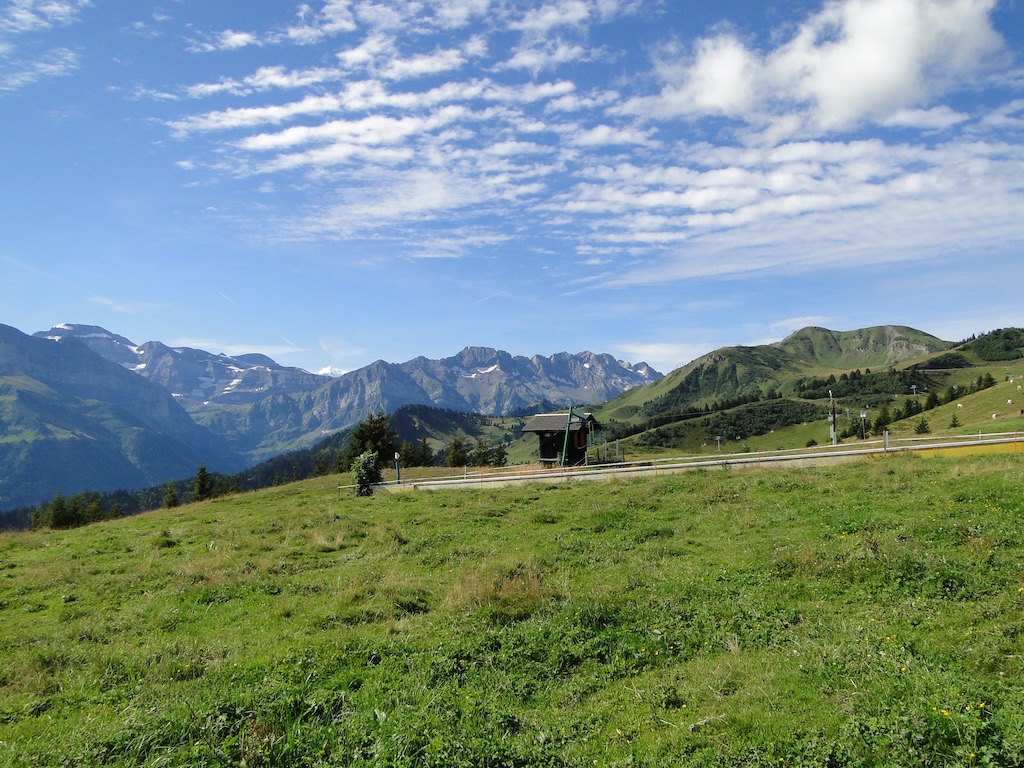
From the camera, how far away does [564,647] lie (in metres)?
10.8

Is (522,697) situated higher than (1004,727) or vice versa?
(1004,727)

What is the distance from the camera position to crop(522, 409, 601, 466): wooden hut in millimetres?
65812

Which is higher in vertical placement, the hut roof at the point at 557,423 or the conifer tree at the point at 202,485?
the hut roof at the point at 557,423

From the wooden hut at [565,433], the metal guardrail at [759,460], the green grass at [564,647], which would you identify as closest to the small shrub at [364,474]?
the metal guardrail at [759,460]

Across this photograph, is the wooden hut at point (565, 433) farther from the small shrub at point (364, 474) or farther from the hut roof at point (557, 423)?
the small shrub at point (364, 474)

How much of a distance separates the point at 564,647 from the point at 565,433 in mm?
55464

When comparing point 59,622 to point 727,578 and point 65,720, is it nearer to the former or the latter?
point 65,720

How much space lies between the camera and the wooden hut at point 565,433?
6581 centimetres

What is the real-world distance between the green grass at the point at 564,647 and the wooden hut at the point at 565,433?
44.2 m

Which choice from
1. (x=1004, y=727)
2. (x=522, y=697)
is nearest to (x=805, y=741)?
(x=1004, y=727)

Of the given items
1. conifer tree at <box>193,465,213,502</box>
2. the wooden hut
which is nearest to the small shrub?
the wooden hut

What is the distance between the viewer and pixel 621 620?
39.1ft

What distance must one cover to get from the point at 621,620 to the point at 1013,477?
17886 millimetres

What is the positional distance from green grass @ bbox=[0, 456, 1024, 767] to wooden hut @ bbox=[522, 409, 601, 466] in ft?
145
